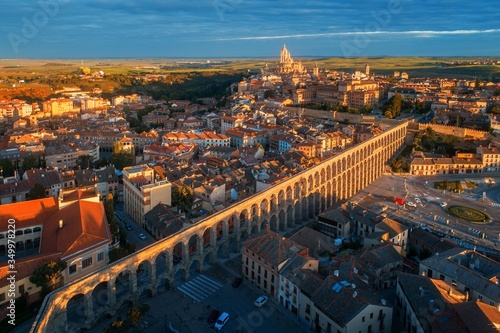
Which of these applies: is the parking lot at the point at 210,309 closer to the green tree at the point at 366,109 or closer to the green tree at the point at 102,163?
the green tree at the point at 102,163

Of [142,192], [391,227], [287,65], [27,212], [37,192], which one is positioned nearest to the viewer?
[27,212]

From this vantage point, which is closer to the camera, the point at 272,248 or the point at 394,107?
the point at 272,248

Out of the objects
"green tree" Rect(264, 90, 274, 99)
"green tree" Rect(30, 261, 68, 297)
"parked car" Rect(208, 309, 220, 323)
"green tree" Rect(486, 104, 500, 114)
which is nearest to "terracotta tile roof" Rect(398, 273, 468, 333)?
"parked car" Rect(208, 309, 220, 323)

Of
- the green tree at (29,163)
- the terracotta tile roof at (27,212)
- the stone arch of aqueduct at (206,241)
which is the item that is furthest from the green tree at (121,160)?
the stone arch of aqueduct at (206,241)

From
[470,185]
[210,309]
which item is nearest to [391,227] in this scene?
[210,309]

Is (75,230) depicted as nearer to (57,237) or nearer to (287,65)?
(57,237)

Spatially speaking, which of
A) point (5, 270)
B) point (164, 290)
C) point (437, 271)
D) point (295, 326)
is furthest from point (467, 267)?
point (5, 270)
